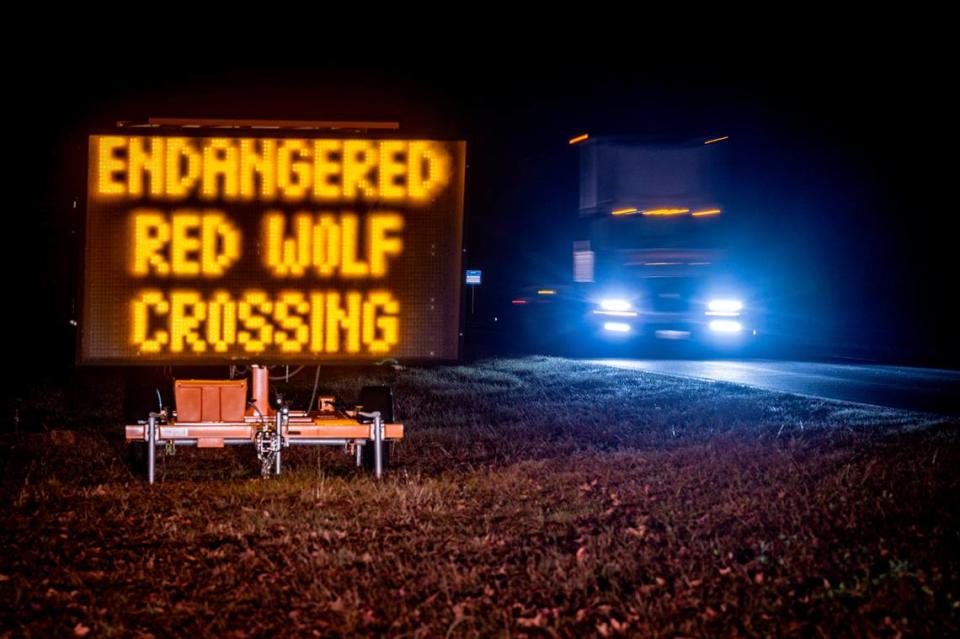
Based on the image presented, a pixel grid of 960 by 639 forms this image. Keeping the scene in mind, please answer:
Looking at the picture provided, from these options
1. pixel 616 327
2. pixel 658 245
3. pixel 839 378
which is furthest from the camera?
pixel 616 327

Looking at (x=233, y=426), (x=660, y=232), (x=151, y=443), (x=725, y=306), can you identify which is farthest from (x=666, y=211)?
(x=151, y=443)

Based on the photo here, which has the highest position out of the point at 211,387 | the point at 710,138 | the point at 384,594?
the point at 710,138

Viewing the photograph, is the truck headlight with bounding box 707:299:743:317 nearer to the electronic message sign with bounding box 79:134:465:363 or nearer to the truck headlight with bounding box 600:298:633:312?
the truck headlight with bounding box 600:298:633:312

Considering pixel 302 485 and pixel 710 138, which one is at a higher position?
pixel 710 138

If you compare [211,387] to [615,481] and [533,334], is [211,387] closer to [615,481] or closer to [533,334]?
[615,481]

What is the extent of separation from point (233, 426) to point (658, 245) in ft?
52.9

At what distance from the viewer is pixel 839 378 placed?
662 inches

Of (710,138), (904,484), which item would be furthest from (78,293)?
(710,138)

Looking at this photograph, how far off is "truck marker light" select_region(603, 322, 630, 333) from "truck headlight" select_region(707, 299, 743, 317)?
201 centimetres

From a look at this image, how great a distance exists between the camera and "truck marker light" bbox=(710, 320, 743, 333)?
76.6 ft

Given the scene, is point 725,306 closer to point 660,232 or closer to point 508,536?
point 660,232

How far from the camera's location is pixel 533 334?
94.9 feet

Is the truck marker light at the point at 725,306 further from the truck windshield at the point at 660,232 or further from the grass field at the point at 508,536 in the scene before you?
the grass field at the point at 508,536

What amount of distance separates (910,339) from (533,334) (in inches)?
435
